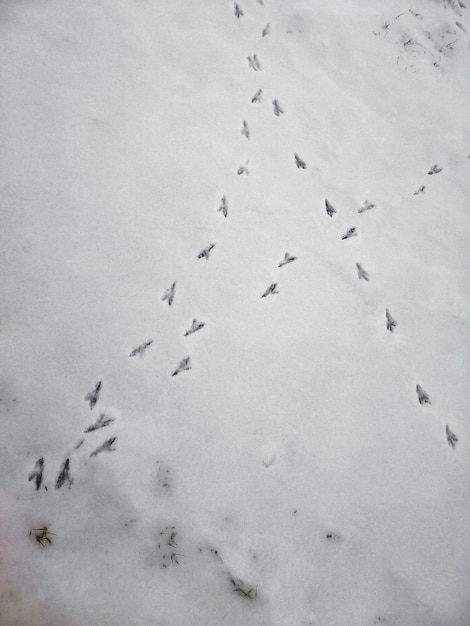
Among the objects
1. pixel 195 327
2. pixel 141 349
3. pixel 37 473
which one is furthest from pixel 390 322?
pixel 37 473

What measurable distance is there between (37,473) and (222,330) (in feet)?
5.34

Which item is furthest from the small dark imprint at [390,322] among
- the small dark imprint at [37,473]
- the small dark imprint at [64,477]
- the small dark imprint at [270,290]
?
the small dark imprint at [37,473]

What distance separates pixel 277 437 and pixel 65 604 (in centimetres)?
170

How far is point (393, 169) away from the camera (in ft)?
12.7

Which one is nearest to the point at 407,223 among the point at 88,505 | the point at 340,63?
the point at 340,63

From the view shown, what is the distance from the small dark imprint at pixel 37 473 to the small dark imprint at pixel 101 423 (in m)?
0.34

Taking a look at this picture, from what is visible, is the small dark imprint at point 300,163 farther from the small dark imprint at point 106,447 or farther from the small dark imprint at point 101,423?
the small dark imprint at point 106,447

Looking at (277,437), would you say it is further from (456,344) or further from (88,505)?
(456,344)

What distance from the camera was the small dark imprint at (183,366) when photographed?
108 inches

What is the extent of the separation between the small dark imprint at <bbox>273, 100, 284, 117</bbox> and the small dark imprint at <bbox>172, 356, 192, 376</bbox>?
109 inches

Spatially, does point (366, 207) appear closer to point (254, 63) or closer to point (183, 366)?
point (254, 63)

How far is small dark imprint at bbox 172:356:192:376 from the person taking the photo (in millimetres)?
2756

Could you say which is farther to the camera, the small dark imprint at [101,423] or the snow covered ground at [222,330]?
the small dark imprint at [101,423]

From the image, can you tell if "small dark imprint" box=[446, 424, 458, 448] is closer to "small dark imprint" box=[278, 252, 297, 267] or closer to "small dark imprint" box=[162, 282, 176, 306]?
"small dark imprint" box=[278, 252, 297, 267]
